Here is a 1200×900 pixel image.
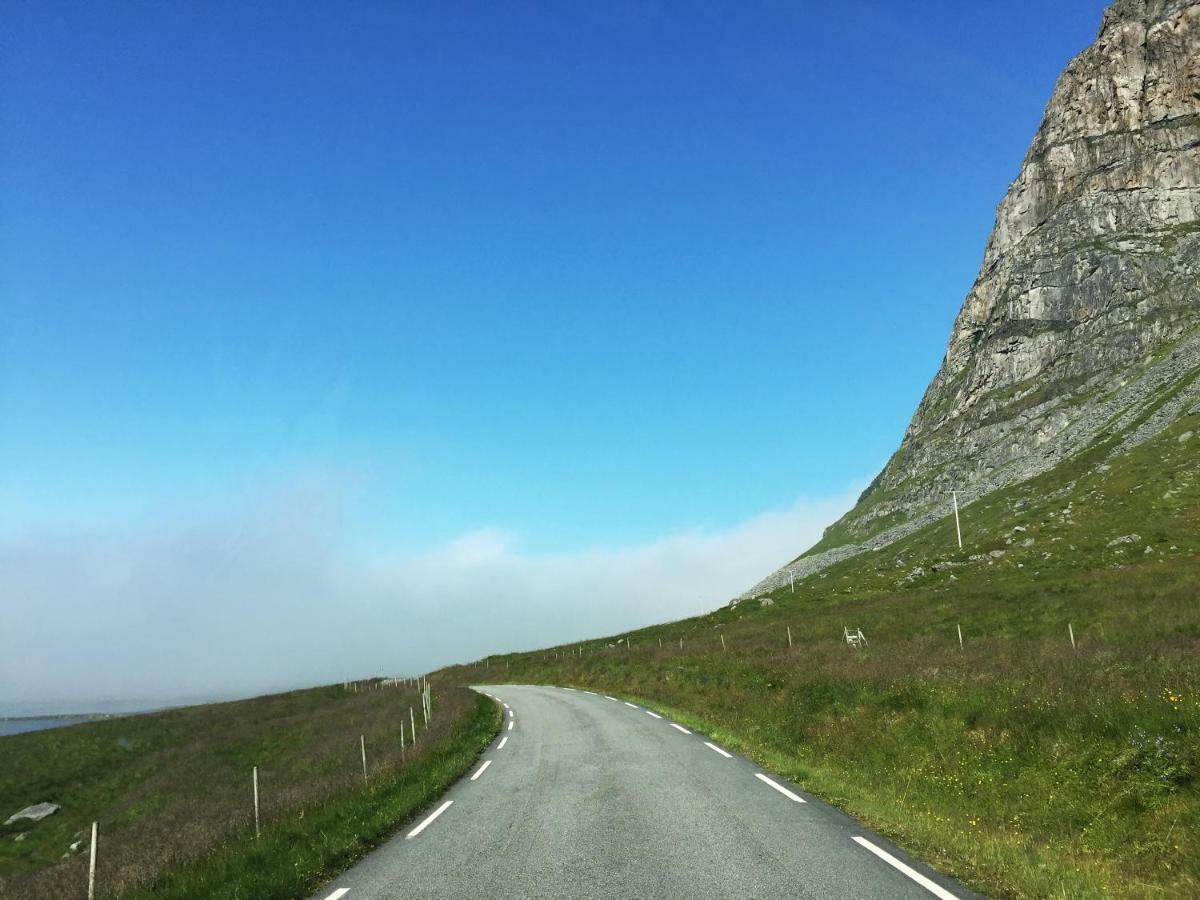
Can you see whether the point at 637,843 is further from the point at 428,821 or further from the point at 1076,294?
the point at 1076,294

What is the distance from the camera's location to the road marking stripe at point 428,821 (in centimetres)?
1072

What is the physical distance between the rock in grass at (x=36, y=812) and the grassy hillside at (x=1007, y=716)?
3149cm

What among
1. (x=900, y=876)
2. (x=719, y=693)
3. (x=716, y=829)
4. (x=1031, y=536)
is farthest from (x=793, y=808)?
(x=1031, y=536)

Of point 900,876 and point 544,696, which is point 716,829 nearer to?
point 900,876

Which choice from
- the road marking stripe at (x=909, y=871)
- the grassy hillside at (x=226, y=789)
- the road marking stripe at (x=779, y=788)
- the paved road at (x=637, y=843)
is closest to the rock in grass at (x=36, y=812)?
the grassy hillside at (x=226, y=789)

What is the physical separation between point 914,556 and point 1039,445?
48495 millimetres

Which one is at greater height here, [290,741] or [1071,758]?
[1071,758]

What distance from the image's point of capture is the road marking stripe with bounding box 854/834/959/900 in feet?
22.6

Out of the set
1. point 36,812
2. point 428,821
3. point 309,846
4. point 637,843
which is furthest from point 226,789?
point 637,843

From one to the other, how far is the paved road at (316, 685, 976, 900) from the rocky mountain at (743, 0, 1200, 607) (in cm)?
10916

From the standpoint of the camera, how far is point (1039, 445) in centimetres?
12194

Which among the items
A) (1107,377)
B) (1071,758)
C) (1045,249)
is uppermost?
(1045,249)

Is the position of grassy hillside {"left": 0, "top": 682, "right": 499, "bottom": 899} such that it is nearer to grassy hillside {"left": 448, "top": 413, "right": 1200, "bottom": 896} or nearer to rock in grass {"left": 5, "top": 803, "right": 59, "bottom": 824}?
rock in grass {"left": 5, "top": 803, "right": 59, "bottom": 824}

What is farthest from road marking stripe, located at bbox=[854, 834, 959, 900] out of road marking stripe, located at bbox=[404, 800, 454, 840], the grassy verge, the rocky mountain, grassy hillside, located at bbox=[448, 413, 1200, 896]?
the rocky mountain
